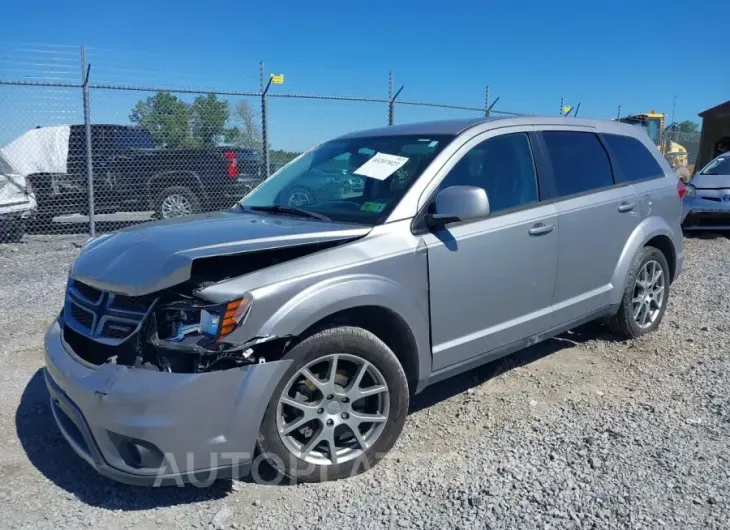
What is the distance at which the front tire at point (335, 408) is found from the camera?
2.88 metres

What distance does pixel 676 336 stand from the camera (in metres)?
5.24

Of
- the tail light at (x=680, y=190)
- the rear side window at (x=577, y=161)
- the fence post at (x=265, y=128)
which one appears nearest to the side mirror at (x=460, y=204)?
the rear side window at (x=577, y=161)

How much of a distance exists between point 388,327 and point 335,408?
20.8 inches

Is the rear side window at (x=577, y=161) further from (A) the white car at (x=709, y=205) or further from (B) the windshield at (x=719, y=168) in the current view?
(B) the windshield at (x=719, y=168)

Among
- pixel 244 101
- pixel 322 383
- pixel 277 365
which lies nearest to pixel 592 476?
pixel 322 383

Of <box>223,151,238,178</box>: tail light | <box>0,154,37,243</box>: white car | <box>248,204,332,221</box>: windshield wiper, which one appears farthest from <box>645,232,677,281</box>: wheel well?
<box>0,154,37,243</box>: white car

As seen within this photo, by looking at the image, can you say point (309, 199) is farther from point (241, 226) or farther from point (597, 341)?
point (597, 341)

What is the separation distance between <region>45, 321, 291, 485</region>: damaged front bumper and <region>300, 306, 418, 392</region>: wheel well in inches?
18.1

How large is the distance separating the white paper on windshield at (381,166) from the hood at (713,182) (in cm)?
867

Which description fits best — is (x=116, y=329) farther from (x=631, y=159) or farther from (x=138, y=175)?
(x=138, y=175)

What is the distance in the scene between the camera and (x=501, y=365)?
4621 millimetres

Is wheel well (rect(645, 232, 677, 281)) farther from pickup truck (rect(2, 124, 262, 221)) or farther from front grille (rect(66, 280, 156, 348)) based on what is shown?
Answer: pickup truck (rect(2, 124, 262, 221))

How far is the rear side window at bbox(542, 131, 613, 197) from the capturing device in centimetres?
433

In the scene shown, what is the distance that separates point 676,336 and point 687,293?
1.67 m
